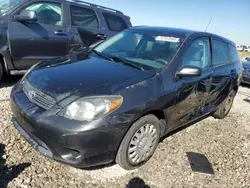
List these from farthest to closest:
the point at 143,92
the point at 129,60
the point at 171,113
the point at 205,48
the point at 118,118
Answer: the point at 205,48, the point at 129,60, the point at 171,113, the point at 143,92, the point at 118,118

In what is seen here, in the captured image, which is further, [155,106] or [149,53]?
[149,53]

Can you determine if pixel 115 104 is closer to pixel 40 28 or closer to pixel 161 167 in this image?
pixel 161 167

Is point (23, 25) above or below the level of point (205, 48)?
below

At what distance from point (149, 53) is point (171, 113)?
910 mm

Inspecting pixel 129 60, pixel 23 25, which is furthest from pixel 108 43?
pixel 23 25

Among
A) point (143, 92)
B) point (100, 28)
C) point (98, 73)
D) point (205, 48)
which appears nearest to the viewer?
point (143, 92)

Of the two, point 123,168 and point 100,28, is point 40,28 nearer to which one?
point 100,28

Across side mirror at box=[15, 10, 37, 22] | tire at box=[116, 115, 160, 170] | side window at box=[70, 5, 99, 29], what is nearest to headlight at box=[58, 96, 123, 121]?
tire at box=[116, 115, 160, 170]

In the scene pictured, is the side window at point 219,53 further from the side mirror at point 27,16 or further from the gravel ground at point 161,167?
the side mirror at point 27,16

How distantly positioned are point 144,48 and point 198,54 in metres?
0.85

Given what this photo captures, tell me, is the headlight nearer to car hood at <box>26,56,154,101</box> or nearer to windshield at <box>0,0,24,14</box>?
car hood at <box>26,56,154,101</box>

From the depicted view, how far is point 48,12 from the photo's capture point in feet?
17.5

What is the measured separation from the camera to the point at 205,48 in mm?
4117

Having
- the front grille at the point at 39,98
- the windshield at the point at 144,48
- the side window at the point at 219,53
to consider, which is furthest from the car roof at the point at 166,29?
the front grille at the point at 39,98
